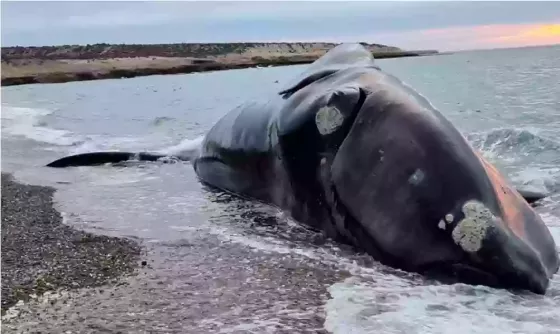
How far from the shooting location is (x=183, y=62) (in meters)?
90.6

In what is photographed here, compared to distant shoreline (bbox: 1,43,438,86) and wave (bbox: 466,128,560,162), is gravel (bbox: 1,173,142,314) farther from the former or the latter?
distant shoreline (bbox: 1,43,438,86)

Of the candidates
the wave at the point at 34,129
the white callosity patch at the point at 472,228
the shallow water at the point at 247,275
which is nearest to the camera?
the shallow water at the point at 247,275

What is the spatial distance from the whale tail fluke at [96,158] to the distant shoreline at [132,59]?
48.1 metres

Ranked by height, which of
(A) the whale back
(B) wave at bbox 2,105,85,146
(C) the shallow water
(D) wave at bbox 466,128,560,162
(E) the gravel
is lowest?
(E) the gravel

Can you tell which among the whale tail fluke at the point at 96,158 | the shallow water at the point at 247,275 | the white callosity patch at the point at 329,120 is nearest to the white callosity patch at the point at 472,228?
the shallow water at the point at 247,275

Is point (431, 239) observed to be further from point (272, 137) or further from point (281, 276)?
point (272, 137)

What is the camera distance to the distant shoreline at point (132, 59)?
6744 cm

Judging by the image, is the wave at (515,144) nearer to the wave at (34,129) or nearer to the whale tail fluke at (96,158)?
the whale tail fluke at (96,158)

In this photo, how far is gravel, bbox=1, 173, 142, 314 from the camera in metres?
5.53

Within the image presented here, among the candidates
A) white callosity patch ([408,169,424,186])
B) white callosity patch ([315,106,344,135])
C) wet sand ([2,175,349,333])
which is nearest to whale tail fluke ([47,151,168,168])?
wet sand ([2,175,349,333])

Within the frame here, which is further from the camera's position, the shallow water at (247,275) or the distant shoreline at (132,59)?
the distant shoreline at (132,59)

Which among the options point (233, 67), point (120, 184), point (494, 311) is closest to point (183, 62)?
point (233, 67)

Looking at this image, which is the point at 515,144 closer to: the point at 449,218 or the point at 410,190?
the point at 410,190

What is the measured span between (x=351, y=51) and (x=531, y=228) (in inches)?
139
